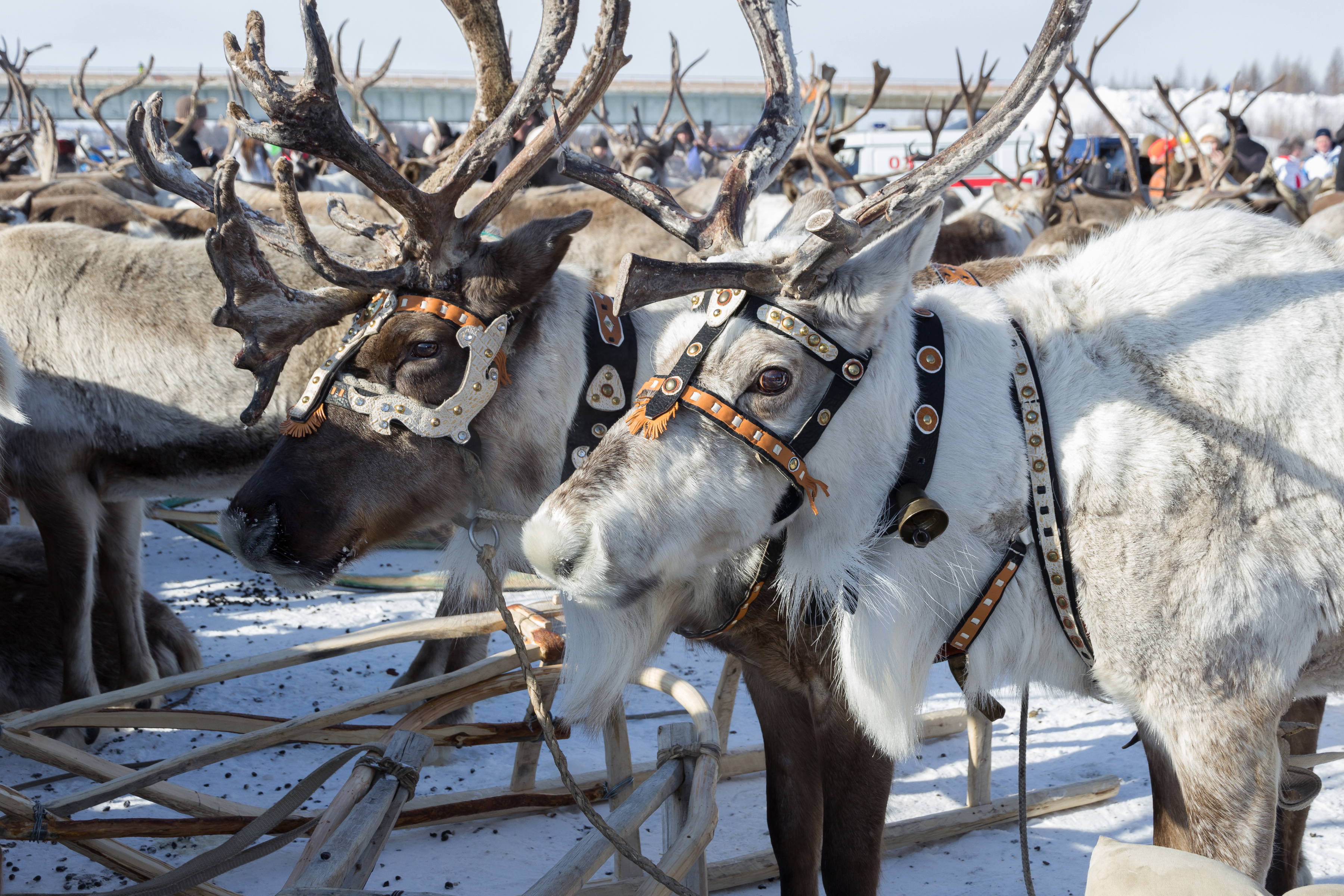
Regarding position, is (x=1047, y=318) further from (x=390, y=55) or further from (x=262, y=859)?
(x=390, y=55)

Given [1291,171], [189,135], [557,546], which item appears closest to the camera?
[557,546]

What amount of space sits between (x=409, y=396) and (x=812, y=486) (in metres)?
0.95

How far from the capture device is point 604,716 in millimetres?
1850

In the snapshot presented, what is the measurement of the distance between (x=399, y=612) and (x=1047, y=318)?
131 inches

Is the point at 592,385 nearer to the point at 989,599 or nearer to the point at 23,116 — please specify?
the point at 989,599

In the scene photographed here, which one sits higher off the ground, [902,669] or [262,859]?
[902,669]

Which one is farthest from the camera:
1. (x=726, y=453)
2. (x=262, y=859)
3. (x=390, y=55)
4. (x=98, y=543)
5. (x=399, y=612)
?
(x=390, y=55)

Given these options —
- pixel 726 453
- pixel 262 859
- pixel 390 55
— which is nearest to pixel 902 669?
pixel 726 453

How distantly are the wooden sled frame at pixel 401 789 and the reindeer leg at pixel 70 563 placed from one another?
3.11ft

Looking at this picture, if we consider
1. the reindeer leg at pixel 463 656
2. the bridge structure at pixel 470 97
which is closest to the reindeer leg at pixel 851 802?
the reindeer leg at pixel 463 656

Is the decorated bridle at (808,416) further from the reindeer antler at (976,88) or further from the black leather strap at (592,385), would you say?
the reindeer antler at (976,88)

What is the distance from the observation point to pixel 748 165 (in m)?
1.98

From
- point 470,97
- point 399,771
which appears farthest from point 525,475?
point 470,97

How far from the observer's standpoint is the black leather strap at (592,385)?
6.96 ft
